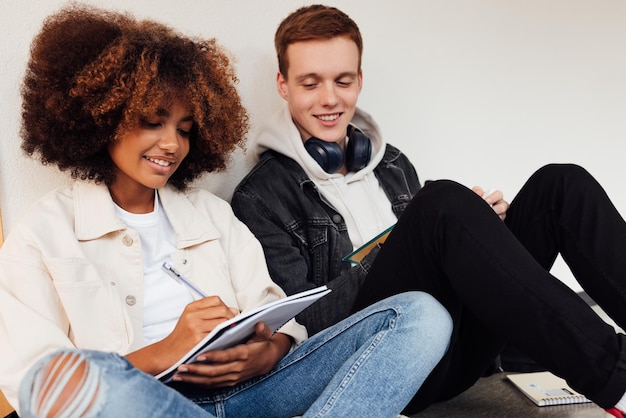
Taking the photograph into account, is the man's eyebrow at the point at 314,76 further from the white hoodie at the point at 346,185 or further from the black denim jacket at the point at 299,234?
the black denim jacket at the point at 299,234

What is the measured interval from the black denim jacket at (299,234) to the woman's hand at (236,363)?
0.31m

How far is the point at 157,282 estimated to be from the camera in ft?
4.65

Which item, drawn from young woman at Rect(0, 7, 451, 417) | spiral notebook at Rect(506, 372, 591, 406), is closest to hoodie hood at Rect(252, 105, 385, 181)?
young woman at Rect(0, 7, 451, 417)

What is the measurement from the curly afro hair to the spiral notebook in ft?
3.78

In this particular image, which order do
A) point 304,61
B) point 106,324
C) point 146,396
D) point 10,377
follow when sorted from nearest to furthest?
point 146,396
point 10,377
point 106,324
point 304,61

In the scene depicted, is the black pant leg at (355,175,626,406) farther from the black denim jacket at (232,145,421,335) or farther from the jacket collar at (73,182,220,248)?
the jacket collar at (73,182,220,248)

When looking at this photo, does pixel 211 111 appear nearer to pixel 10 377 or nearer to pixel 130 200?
pixel 130 200

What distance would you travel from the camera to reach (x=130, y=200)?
146 centimetres

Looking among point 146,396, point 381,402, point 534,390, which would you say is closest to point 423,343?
point 381,402

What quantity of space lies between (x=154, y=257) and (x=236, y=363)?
33 centimetres

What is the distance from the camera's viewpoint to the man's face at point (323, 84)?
1.86 meters

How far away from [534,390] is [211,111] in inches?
46.3

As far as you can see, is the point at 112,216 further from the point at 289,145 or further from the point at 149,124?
the point at 289,145

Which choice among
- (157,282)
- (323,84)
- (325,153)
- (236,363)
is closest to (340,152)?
(325,153)
